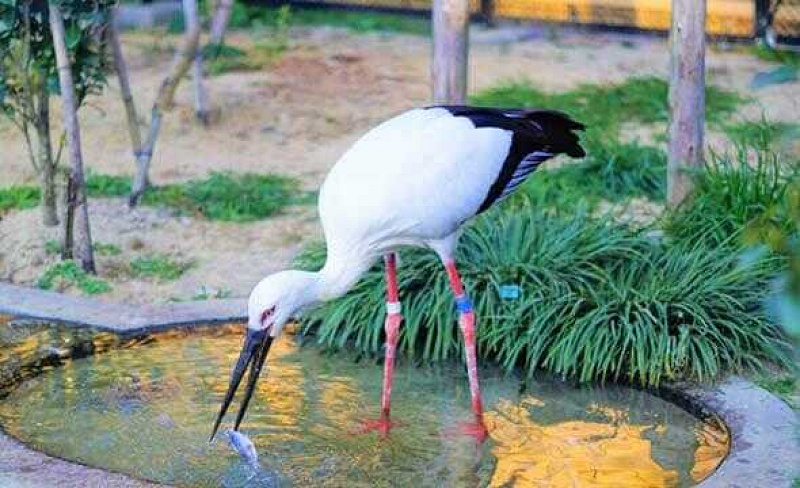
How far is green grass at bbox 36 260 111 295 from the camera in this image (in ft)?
22.5

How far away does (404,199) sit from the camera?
5.35m

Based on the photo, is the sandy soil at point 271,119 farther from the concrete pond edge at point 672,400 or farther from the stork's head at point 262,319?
the stork's head at point 262,319

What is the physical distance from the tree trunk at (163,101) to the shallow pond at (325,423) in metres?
1.66

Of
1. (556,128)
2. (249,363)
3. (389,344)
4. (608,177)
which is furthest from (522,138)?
(608,177)

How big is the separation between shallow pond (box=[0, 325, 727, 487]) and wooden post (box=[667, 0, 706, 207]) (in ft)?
5.12

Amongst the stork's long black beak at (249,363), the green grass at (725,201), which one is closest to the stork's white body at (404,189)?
the stork's long black beak at (249,363)

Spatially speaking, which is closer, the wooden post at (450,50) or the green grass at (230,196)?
the wooden post at (450,50)

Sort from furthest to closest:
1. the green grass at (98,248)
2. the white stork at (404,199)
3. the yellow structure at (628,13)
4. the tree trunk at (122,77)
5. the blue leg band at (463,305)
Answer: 1. the yellow structure at (628,13)
2. the tree trunk at (122,77)
3. the green grass at (98,248)
4. the blue leg band at (463,305)
5. the white stork at (404,199)

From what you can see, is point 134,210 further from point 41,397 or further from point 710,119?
point 710,119

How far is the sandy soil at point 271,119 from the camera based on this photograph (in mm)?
7344

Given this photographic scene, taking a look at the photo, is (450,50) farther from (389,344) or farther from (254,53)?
(254,53)

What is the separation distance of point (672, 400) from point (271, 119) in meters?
4.95

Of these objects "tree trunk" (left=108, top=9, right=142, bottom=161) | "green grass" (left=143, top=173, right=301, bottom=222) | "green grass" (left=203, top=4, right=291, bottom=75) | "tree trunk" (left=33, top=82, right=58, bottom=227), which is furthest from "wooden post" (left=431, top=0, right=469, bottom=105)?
"green grass" (left=203, top=4, right=291, bottom=75)

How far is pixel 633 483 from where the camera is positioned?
500cm
